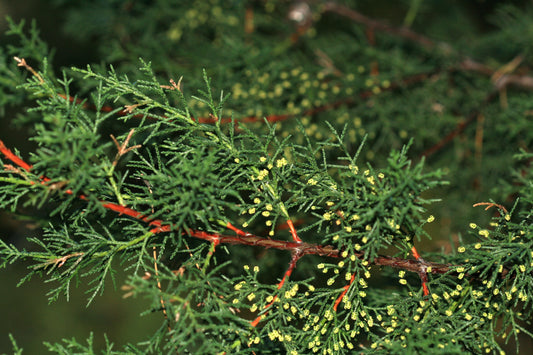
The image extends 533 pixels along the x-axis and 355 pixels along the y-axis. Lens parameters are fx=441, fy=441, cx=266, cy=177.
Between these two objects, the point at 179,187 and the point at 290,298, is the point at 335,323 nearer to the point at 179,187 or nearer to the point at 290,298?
the point at 290,298

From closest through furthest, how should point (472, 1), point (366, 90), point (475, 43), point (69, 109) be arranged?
point (69, 109) → point (366, 90) → point (475, 43) → point (472, 1)

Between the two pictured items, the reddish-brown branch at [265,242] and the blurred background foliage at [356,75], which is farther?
the blurred background foliage at [356,75]

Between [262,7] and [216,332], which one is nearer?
[216,332]

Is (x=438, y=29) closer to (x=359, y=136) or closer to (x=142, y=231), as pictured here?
(x=359, y=136)

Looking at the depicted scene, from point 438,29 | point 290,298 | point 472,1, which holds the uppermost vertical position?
point 472,1

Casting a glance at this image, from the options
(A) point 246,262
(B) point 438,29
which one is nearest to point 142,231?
(A) point 246,262

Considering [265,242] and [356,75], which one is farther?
[356,75]

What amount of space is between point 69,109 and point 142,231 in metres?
0.23

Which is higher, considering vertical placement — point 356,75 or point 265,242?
point 356,75

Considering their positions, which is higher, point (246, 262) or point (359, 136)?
point (359, 136)

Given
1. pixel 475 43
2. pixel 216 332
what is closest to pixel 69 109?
pixel 216 332

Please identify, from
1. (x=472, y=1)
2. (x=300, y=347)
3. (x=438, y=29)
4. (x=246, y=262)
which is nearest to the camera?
(x=300, y=347)

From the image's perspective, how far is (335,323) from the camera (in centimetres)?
77

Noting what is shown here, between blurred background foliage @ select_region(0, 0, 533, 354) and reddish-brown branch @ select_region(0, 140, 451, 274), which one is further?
blurred background foliage @ select_region(0, 0, 533, 354)
